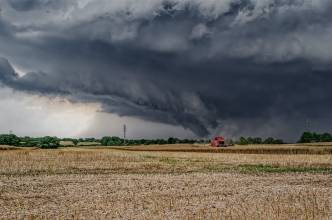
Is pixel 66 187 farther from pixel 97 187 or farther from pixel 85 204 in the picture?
pixel 85 204

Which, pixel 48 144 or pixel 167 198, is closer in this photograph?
pixel 167 198

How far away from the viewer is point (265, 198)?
97.0ft

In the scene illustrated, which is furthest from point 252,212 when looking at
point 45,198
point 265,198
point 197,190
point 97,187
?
point 97,187

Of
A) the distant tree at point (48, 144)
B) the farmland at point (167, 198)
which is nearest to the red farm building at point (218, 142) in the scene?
the distant tree at point (48, 144)

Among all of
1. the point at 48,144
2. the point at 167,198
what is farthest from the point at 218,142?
the point at 167,198

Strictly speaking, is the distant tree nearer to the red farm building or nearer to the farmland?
the red farm building

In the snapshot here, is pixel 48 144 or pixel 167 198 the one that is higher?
pixel 48 144

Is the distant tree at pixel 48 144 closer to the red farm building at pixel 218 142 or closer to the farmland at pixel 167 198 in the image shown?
the red farm building at pixel 218 142

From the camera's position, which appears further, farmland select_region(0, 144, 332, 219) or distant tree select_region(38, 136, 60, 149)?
distant tree select_region(38, 136, 60, 149)

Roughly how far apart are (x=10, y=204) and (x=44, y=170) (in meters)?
26.9

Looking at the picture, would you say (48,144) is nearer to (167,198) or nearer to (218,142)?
(218,142)

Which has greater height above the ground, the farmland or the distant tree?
the distant tree

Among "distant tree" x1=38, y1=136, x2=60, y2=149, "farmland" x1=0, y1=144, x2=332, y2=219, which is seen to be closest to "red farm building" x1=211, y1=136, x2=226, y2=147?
"distant tree" x1=38, y1=136, x2=60, y2=149

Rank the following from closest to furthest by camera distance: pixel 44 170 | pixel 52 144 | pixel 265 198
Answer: pixel 265 198 → pixel 44 170 → pixel 52 144
